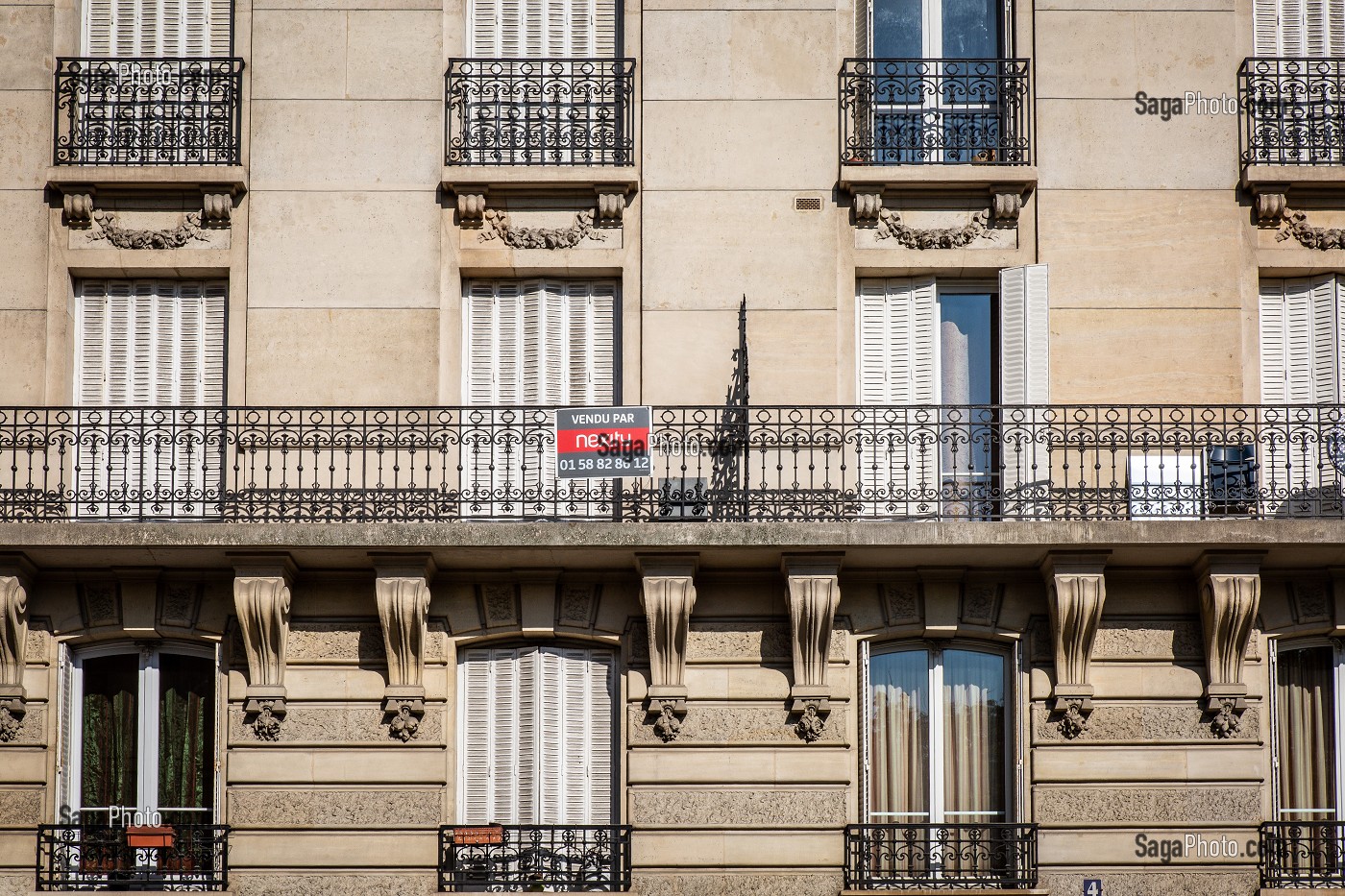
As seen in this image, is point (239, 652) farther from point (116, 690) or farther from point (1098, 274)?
point (1098, 274)

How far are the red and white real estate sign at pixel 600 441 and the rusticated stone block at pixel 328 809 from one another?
3.15 m

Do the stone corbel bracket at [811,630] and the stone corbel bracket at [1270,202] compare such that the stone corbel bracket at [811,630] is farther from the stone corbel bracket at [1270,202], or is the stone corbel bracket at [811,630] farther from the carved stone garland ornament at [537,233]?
the stone corbel bracket at [1270,202]

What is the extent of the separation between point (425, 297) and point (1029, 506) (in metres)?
5.73

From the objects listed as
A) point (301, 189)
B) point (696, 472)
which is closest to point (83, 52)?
point (301, 189)

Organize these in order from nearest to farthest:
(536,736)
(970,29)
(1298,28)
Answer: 1. (536,736)
2. (1298,28)
3. (970,29)

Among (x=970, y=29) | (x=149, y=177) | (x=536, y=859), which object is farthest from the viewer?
(x=970, y=29)

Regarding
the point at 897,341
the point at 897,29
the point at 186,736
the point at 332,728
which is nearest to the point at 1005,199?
the point at 897,341

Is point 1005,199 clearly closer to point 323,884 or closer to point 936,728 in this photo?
point 936,728

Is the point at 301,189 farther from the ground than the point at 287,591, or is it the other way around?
the point at 301,189

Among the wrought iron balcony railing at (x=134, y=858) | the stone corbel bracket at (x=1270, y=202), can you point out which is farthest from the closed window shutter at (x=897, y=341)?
the wrought iron balcony railing at (x=134, y=858)

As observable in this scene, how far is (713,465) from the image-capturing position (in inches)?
722

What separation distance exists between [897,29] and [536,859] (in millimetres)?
8490

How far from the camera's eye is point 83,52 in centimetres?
1962

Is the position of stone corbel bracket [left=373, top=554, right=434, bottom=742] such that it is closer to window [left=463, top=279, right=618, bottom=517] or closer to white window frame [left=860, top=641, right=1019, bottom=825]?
window [left=463, top=279, right=618, bottom=517]
